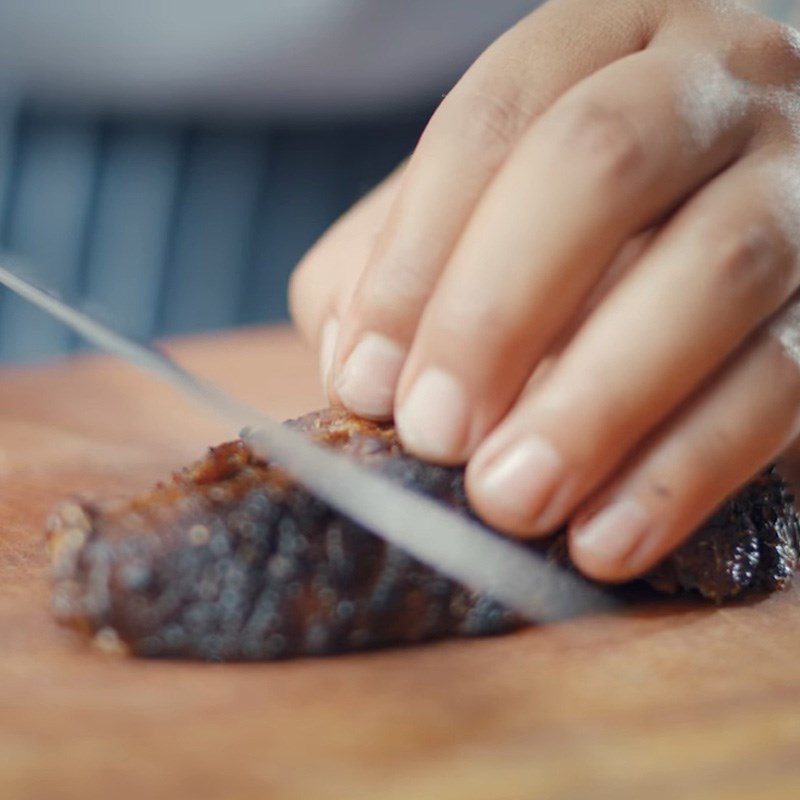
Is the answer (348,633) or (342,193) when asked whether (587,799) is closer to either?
(348,633)

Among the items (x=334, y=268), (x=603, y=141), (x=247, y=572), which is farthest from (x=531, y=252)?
(x=334, y=268)

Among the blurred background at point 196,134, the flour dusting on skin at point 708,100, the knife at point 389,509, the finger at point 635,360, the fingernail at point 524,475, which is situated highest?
the flour dusting on skin at point 708,100

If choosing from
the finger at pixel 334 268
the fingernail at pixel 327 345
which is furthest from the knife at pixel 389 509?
the finger at pixel 334 268

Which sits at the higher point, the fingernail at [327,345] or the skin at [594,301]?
the skin at [594,301]

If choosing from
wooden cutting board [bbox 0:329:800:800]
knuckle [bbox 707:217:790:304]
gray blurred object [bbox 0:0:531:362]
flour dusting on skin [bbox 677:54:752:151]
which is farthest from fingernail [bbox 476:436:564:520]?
gray blurred object [bbox 0:0:531:362]

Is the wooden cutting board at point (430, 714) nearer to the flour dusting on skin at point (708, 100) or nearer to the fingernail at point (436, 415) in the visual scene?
the fingernail at point (436, 415)

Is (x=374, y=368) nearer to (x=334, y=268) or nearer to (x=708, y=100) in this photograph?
(x=708, y=100)

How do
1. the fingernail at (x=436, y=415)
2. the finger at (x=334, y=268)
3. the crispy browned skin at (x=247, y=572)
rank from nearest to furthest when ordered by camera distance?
1. the crispy browned skin at (x=247, y=572)
2. the fingernail at (x=436, y=415)
3. the finger at (x=334, y=268)
